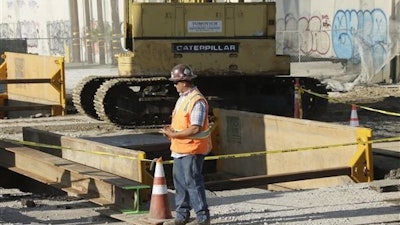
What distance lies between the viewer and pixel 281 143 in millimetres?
13016

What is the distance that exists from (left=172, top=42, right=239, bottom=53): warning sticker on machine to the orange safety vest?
33.5 feet

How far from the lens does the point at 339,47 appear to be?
1355 inches

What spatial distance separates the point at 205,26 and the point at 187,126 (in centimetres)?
1056

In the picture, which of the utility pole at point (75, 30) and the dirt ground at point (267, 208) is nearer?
the dirt ground at point (267, 208)

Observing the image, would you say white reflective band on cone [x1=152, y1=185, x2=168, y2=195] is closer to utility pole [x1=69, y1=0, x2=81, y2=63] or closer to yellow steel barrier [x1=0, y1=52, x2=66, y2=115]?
yellow steel barrier [x1=0, y1=52, x2=66, y2=115]

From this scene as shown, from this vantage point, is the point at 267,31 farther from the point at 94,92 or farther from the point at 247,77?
the point at 94,92

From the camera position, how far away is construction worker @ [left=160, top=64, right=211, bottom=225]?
26.0 ft

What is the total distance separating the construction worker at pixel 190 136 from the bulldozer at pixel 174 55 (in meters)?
9.96

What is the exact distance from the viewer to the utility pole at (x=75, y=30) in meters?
50.0

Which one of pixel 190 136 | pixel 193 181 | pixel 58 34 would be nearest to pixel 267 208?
pixel 193 181

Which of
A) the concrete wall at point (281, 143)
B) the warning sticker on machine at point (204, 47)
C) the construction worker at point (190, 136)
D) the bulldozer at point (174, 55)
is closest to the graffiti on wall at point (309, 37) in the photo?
the bulldozer at point (174, 55)

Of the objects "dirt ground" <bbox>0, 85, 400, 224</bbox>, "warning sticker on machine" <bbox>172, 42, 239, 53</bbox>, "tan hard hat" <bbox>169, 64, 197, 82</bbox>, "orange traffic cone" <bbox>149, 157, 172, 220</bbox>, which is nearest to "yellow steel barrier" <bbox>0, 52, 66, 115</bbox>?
"warning sticker on machine" <bbox>172, 42, 239, 53</bbox>

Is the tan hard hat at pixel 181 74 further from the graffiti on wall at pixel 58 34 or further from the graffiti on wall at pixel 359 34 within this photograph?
the graffiti on wall at pixel 58 34

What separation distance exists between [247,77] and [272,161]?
6.24 meters
